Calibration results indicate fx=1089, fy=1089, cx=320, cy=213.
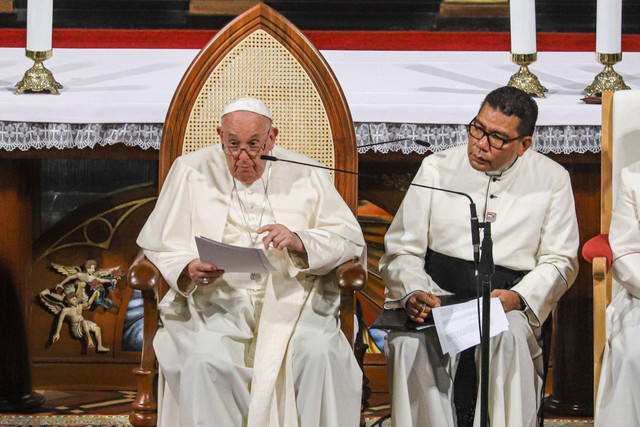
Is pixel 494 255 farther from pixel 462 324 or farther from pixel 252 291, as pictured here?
pixel 252 291

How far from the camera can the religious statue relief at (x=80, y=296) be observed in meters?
5.20

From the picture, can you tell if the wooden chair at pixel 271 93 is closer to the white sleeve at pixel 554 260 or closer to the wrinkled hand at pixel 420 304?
the wrinkled hand at pixel 420 304

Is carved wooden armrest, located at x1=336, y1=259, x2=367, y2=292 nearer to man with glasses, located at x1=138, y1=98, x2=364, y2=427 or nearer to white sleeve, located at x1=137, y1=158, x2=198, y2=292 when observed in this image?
man with glasses, located at x1=138, y1=98, x2=364, y2=427

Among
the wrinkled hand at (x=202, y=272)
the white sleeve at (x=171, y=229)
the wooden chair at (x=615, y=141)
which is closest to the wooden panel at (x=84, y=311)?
the white sleeve at (x=171, y=229)

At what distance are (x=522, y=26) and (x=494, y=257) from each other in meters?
1.31

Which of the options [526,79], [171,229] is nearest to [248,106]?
[171,229]

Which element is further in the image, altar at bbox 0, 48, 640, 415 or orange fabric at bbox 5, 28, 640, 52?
orange fabric at bbox 5, 28, 640, 52

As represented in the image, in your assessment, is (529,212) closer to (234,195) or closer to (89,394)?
(234,195)

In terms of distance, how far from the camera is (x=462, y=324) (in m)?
3.87

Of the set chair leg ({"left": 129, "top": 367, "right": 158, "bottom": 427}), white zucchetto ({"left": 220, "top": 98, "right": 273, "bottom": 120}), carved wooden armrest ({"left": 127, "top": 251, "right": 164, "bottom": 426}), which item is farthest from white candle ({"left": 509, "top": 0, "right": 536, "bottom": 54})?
chair leg ({"left": 129, "top": 367, "right": 158, "bottom": 427})

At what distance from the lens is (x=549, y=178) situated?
4285 millimetres

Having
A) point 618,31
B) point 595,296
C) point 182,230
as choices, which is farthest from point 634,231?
point 182,230

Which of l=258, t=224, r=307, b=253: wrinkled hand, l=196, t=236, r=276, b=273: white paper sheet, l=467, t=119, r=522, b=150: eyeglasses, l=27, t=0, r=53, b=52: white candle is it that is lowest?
l=196, t=236, r=276, b=273: white paper sheet

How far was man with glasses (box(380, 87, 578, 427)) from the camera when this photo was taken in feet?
12.8
